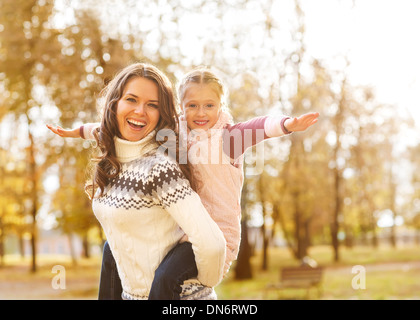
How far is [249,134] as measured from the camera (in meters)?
2.03

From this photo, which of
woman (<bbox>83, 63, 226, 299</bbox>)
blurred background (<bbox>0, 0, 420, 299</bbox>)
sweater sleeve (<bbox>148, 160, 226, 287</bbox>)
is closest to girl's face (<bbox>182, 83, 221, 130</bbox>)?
woman (<bbox>83, 63, 226, 299</bbox>)

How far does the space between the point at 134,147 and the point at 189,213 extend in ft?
1.19

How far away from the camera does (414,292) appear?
11.8 metres

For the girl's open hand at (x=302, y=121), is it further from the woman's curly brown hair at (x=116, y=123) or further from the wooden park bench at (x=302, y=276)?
the wooden park bench at (x=302, y=276)

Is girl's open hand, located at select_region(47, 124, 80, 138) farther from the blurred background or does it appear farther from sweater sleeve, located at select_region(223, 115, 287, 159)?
the blurred background

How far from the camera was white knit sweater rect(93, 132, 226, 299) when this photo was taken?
5.41 ft

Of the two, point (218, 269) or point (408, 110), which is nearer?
point (218, 269)

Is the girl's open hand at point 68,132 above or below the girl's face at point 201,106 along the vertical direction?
below

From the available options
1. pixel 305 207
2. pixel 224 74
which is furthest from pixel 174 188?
pixel 305 207

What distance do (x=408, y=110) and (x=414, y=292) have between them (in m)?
9.00

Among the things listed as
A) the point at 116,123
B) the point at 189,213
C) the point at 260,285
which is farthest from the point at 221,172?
the point at 260,285

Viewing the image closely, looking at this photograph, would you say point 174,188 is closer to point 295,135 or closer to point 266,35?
point 266,35

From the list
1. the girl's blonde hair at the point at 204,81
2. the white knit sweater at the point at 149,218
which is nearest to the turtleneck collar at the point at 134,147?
the white knit sweater at the point at 149,218

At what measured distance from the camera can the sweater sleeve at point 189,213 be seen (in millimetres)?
1639
